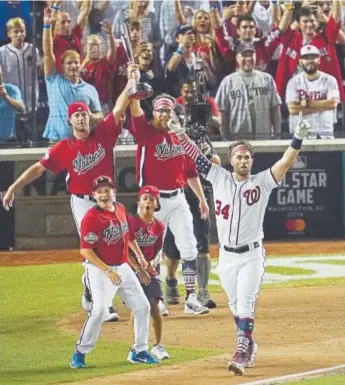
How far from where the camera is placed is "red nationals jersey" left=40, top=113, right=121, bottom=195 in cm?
1173

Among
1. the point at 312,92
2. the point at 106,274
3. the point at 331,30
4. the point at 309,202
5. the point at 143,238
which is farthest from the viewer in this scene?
the point at 309,202

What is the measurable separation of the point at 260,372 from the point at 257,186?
1486mm

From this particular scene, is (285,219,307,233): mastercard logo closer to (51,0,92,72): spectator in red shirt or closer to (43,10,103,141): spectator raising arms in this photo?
(43,10,103,141): spectator raising arms

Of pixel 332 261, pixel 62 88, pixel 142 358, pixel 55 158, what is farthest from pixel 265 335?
pixel 62 88

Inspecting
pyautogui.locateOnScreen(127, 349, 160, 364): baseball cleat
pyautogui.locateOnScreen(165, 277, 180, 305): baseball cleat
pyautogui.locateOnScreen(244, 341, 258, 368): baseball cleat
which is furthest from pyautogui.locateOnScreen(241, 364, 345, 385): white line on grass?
pyautogui.locateOnScreen(165, 277, 180, 305): baseball cleat

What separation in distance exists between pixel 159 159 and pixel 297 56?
262 inches

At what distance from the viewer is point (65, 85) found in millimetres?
17000

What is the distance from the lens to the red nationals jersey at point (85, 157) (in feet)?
38.5

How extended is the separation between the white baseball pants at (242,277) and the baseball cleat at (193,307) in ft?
9.59

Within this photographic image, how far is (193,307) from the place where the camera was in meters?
12.7

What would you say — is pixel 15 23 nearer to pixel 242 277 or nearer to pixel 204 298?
pixel 204 298

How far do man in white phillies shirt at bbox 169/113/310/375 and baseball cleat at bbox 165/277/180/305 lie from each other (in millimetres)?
3685

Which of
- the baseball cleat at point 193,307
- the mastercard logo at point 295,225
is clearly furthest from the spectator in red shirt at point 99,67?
the baseball cleat at point 193,307

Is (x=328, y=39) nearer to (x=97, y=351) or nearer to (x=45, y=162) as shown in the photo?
(x=45, y=162)
